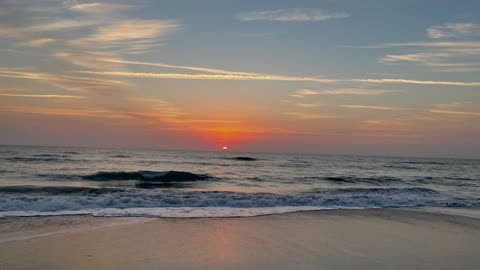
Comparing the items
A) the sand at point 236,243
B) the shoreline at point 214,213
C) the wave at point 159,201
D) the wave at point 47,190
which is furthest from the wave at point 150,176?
the sand at point 236,243

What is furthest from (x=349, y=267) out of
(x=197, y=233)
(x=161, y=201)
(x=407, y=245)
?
(x=161, y=201)

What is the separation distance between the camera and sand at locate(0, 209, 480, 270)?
690 cm

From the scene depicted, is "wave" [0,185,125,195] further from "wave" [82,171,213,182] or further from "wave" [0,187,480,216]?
"wave" [82,171,213,182]

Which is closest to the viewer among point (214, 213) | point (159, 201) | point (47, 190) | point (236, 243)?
point (236, 243)

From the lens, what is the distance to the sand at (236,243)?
22.6 ft

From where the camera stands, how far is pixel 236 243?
27.6ft

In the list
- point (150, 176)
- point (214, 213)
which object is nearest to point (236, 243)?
point (214, 213)

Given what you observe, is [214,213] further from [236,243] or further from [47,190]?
[47,190]

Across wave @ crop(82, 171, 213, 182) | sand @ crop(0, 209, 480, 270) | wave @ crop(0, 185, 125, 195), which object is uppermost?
sand @ crop(0, 209, 480, 270)

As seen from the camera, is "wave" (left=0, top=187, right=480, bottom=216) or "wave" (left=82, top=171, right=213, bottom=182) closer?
"wave" (left=0, top=187, right=480, bottom=216)

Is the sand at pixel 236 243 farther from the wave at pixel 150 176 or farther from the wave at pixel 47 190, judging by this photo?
the wave at pixel 150 176

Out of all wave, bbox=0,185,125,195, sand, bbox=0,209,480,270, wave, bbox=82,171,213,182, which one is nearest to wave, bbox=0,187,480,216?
wave, bbox=0,185,125,195

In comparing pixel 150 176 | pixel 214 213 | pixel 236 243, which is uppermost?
pixel 236 243

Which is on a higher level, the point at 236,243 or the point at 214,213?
the point at 236,243
